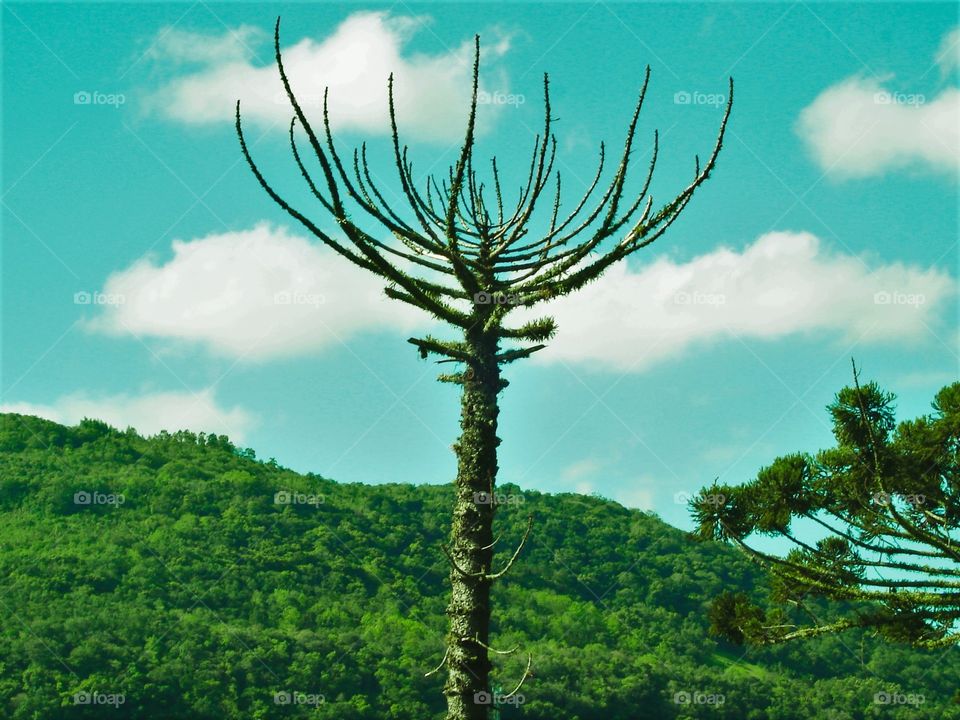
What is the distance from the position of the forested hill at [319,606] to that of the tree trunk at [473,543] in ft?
116

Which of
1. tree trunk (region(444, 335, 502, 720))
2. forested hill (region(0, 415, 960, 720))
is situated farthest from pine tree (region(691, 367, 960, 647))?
forested hill (region(0, 415, 960, 720))

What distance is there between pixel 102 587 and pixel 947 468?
189ft

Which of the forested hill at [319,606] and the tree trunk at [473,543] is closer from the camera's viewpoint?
the tree trunk at [473,543]

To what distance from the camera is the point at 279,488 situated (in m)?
79.6

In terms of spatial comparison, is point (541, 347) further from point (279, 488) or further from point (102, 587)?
point (279, 488)

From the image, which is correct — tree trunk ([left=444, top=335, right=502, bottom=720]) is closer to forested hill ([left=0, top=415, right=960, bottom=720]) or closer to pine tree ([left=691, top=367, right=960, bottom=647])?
pine tree ([left=691, top=367, right=960, bottom=647])

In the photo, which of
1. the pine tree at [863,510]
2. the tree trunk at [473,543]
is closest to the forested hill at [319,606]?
the pine tree at [863,510]

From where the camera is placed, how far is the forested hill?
48500 millimetres

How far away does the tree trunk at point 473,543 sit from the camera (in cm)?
467

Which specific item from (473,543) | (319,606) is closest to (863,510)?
(473,543)

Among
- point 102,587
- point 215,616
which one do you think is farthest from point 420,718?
point 102,587

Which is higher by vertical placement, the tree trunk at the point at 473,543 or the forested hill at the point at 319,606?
the forested hill at the point at 319,606

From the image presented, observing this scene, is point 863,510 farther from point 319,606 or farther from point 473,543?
point 319,606

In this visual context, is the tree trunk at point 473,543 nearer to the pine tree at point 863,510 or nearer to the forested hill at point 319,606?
the pine tree at point 863,510
